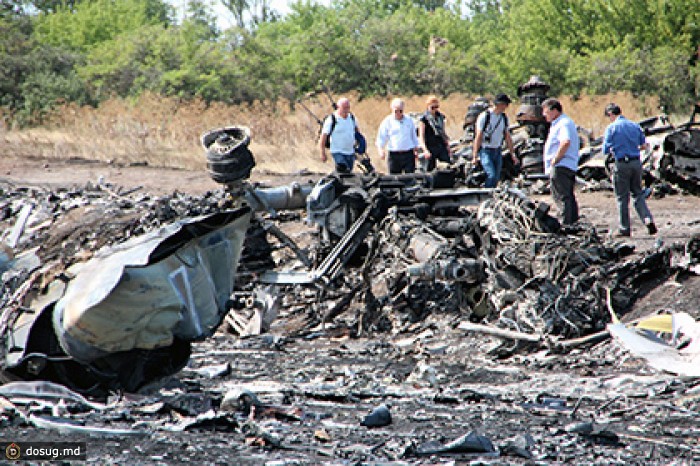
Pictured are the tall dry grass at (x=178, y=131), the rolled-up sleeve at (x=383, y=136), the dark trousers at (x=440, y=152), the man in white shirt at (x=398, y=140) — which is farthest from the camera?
the tall dry grass at (x=178, y=131)

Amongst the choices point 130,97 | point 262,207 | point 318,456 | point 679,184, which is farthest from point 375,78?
point 318,456

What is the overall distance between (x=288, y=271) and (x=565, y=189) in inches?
127

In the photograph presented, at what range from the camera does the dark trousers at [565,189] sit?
35.1 feet

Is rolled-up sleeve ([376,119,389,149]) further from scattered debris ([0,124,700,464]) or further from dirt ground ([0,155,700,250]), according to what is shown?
dirt ground ([0,155,700,250])

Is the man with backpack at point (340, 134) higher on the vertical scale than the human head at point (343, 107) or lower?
lower

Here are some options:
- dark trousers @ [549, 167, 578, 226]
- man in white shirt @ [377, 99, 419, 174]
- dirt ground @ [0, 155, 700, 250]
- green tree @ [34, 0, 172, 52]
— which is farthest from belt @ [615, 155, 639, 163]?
green tree @ [34, 0, 172, 52]

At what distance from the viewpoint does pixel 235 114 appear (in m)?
25.6

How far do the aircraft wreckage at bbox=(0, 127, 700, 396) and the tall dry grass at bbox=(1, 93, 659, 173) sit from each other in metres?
8.57

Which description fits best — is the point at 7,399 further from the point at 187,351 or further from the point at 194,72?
the point at 194,72

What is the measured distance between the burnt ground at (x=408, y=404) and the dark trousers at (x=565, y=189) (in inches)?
90.6

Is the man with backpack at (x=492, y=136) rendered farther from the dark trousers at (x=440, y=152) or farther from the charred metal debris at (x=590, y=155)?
the charred metal debris at (x=590, y=155)

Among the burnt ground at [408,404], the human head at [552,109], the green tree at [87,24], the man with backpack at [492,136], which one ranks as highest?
the green tree at [87,24]

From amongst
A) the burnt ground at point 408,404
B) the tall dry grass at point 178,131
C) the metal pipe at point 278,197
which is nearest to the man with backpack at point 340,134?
the metal pipe at point 278,197

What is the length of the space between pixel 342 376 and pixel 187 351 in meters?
1.61
